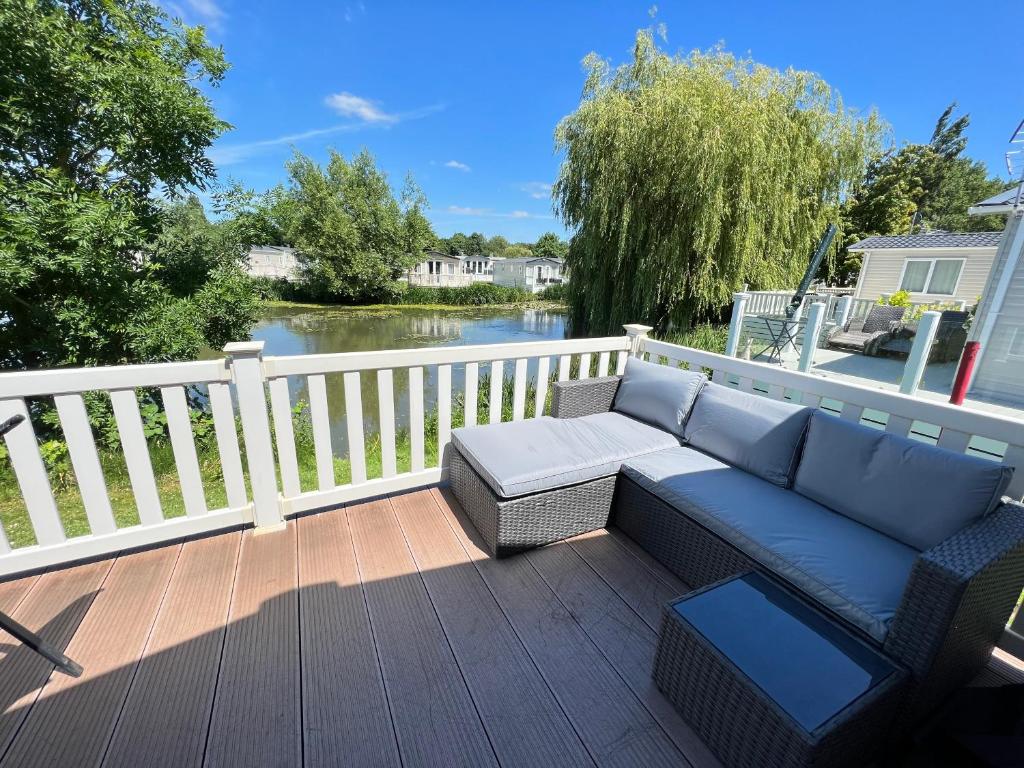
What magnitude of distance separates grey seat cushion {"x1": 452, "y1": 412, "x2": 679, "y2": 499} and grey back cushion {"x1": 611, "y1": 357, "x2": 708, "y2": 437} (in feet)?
0.22

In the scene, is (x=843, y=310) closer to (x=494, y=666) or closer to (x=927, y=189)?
(x=494, y=666)

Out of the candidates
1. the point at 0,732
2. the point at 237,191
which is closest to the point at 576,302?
the point at 237,191

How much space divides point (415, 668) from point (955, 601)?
153 centimetres

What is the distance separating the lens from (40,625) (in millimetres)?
1480

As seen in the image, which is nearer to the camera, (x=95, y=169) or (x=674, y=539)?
(x=674, y=539)

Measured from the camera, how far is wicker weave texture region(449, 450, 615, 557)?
1.90 meters

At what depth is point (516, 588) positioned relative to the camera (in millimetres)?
1774

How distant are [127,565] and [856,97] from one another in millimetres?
11543

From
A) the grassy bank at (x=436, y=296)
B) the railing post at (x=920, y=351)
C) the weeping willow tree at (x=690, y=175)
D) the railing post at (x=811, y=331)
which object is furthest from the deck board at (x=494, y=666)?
the grassy bank at (x=436, y=296)

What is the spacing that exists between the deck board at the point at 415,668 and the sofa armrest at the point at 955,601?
3.82 ft

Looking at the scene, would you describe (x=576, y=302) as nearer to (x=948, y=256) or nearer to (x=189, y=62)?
(x=189, y=62)

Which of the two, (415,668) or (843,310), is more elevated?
(843,310)

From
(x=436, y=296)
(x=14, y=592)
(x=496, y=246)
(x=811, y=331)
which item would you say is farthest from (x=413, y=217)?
(x=496, y=246)

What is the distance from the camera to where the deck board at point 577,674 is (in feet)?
3.89
